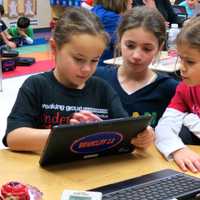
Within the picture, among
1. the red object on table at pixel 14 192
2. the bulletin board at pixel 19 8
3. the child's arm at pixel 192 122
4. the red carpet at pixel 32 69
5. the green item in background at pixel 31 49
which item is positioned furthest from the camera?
the bulletin board at pixel 19 8

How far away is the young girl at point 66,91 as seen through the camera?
124cm

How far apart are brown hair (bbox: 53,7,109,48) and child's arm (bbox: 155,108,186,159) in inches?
13.1

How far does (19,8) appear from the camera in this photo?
25.9 feet

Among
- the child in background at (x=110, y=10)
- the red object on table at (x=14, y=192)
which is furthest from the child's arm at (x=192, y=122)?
the child in background at (x=110, y=10)

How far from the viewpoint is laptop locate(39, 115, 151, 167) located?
3.39 ft

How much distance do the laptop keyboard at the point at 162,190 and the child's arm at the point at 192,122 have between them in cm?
51

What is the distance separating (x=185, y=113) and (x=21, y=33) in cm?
574

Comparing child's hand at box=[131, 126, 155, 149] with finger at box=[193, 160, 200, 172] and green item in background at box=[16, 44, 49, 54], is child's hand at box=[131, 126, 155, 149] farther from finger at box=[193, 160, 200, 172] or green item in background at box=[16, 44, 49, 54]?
green item in background at box=[16, 44, 49, 54]

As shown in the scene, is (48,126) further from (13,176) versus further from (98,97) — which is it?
(13,176)

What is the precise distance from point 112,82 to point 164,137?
0.54 meters

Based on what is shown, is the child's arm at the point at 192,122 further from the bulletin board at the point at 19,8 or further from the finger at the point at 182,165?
the bulletin board at the point at 19,8

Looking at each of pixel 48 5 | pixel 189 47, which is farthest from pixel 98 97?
pixel 48 5

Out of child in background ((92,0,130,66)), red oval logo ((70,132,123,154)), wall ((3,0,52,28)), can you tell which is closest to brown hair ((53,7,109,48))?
red oval logo ((70,132,123,154))

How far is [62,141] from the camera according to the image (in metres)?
1.05
